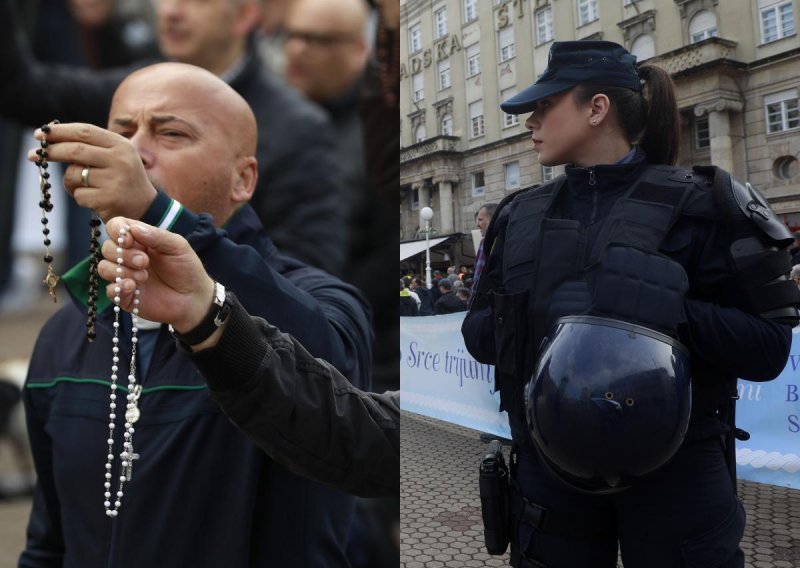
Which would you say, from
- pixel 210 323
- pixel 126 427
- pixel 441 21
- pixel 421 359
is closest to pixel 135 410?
pixel 126 427

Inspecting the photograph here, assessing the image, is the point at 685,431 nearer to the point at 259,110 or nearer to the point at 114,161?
the point at 114,161

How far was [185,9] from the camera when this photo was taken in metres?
1.47

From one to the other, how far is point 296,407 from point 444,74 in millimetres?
773

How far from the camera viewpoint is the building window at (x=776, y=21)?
3.37ft

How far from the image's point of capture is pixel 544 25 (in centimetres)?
128

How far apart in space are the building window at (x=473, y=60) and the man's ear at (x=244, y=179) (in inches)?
17.6

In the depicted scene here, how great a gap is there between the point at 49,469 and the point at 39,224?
0.50 m

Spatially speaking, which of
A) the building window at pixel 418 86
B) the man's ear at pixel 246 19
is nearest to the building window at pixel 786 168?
the building window at pixel 418 86

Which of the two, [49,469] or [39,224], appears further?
[39,224]

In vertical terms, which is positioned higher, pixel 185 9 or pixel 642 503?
pixel 185 9

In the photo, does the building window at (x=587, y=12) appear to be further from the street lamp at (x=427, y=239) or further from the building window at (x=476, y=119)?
the street lamp at (x=427, y=239)

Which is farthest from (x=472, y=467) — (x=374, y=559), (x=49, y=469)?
(x=49, y=469)

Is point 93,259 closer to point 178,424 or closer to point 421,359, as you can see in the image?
point 178,424

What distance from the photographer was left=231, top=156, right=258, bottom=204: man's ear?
1.33m
